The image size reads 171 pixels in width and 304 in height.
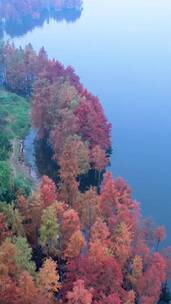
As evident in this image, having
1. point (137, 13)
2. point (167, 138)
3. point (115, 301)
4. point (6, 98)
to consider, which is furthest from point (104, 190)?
point (137, 13)

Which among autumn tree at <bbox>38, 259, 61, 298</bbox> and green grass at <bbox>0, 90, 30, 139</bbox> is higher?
green grass at <bbox>0, 90, 30, 139</bbox>

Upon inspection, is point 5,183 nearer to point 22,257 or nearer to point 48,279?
point 22,257

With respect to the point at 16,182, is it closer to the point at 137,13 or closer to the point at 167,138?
the point at 167,138

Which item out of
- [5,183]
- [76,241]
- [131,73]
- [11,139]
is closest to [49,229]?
[76,241]

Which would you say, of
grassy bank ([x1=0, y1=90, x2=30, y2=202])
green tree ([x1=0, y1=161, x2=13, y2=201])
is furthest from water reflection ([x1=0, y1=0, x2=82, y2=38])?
green tree ([x1=0, y1=161, x2=13, y2=201])

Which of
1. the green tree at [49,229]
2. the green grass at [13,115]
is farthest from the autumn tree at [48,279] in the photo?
the green grass at [13,115]

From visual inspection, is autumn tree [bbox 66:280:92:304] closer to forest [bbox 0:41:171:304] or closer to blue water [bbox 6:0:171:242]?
forest [bbox 0:41:171:304]

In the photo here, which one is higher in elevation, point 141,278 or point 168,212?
point 168,212
